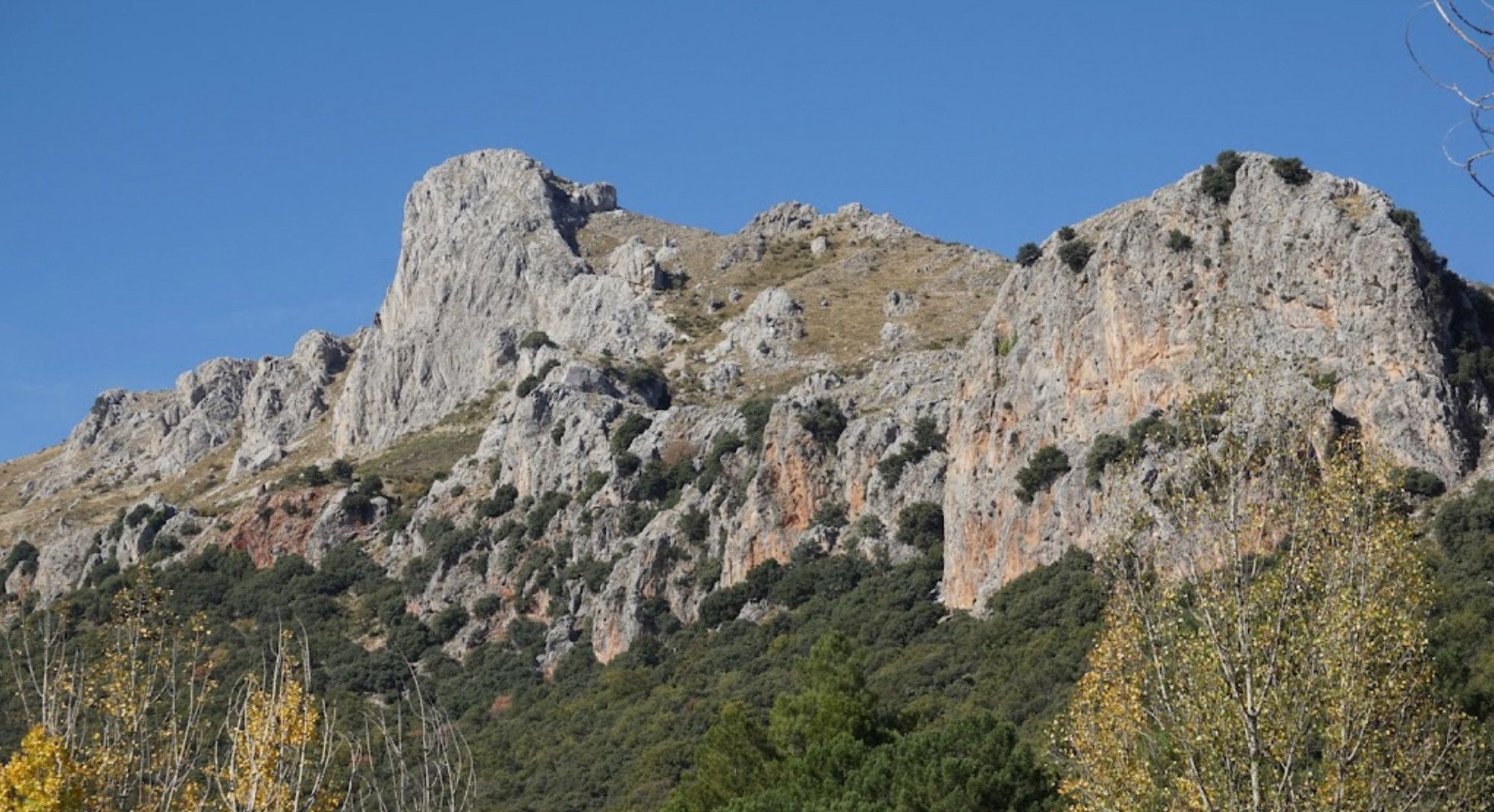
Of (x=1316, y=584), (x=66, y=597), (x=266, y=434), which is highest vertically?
(x=266, y=434)

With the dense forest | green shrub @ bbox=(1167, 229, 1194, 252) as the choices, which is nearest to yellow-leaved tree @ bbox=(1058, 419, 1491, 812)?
the dense forest

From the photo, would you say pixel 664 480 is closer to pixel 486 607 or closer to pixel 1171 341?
pixel 486 607

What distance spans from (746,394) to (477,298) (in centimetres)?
5413

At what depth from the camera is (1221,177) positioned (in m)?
81.1

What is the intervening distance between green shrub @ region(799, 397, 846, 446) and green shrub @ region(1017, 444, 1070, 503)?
19.0 meters

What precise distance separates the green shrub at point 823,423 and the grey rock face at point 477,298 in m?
44.2

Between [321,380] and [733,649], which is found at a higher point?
[321,380]

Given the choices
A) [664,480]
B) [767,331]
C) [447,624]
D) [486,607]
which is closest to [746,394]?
[767,331]

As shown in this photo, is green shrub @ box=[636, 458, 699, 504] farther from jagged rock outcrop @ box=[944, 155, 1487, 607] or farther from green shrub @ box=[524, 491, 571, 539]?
jagged rock outcrop @ box=[944, 155, 1487, 607]

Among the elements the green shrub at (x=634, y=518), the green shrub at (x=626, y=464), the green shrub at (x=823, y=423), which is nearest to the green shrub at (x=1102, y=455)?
the green shrub at (x=823, y=423)

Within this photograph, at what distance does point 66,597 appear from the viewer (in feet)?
378

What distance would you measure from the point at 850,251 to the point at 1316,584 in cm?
12533

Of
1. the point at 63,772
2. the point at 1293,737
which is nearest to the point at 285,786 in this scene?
the point at 63,772

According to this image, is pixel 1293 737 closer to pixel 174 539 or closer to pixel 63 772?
pixel 63 772
